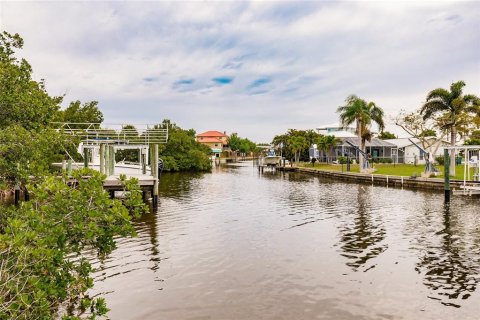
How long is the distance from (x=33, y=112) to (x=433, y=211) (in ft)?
73.4

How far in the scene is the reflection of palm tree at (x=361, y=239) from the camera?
46.0 feet

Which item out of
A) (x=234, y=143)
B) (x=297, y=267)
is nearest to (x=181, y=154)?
(x=297, y=267)

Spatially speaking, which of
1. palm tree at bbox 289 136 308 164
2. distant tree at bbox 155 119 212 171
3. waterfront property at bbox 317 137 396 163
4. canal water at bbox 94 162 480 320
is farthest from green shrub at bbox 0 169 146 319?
palm tree at bbox 289 136 308 164

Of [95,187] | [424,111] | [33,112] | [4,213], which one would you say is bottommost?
[4,213]

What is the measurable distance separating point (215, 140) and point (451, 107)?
123382mm

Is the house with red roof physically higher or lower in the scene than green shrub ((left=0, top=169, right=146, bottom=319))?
higher

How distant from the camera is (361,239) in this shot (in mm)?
16781

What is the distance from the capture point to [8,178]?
927 centimetres

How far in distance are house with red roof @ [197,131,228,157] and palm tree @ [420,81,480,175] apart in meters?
109

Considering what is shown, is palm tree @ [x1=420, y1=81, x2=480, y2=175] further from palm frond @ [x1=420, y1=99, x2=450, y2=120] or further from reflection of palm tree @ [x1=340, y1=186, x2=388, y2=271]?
reflection of palm tree @ [x1=340, y1=186, x2=388, y2=271]

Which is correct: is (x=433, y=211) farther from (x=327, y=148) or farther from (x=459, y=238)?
(x=327, y=148)

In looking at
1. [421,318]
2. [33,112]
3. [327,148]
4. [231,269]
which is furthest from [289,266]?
[327,148]

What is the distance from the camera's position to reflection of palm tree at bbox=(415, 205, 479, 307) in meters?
10.7

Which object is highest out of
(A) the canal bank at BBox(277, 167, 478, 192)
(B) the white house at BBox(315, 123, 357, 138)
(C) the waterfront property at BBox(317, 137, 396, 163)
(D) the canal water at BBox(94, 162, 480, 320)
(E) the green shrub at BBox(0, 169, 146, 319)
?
(B) the white house at BBox(315, 123, 357, 138)
